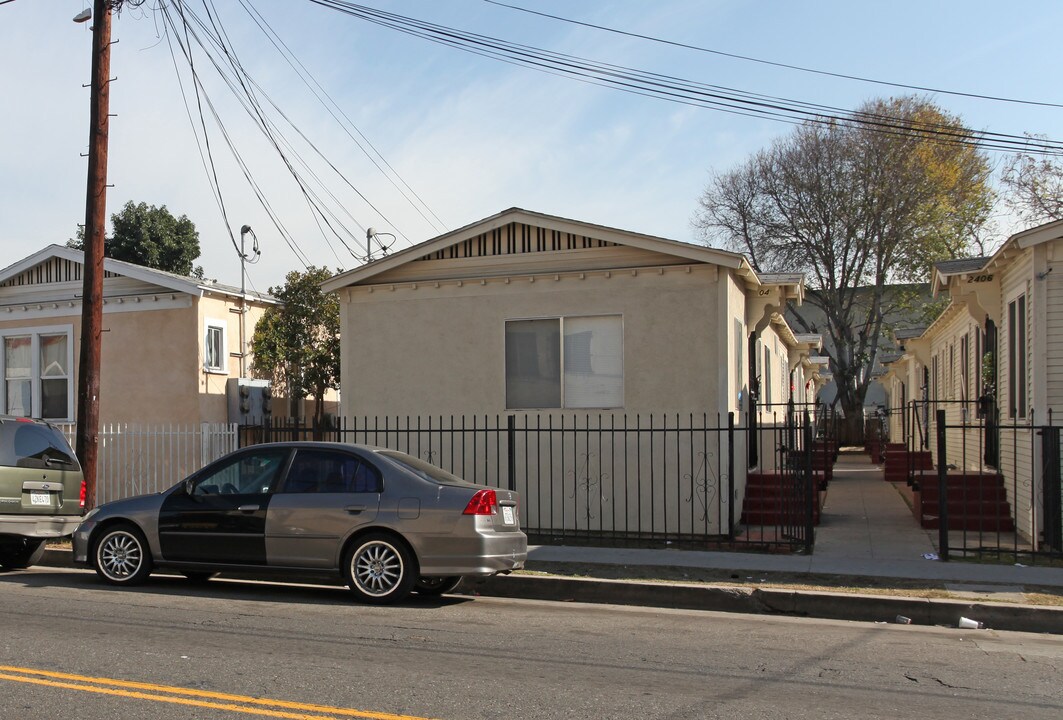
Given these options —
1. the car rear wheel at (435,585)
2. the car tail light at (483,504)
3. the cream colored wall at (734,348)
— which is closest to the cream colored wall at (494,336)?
the cream colored wall at (734,348)

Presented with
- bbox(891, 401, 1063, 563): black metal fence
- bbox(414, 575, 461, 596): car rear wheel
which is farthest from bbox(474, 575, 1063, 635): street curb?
bbox(891, 401, 1063, 563): black metal fence

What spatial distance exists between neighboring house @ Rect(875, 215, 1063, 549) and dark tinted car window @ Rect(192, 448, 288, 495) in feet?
23.1

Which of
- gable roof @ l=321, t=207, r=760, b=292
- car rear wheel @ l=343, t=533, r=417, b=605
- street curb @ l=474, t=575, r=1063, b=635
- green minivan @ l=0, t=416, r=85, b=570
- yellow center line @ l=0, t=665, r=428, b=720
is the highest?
gable roof @ l=321, t=207, r=760, b=292

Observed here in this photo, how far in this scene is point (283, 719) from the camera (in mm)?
5434

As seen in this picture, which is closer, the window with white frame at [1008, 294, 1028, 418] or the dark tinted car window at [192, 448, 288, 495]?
the dark tinted car window at [192, 448, 288, 495]

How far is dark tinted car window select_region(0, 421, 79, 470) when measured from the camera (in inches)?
441

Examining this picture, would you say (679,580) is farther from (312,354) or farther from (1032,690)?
(312,354)

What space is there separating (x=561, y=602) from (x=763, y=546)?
10.7ft

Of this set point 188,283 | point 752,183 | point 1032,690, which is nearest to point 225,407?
point 188,283

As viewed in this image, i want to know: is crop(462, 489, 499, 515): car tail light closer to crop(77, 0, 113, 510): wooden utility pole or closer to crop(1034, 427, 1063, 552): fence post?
crop(1034, 427, 1063, 552): fence post

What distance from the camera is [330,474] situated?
967 cm

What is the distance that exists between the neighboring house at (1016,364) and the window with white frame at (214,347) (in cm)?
1171

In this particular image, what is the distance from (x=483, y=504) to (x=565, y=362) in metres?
5.00

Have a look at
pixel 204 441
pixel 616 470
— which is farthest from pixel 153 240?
pixel 616 470
